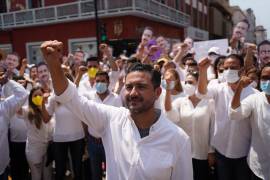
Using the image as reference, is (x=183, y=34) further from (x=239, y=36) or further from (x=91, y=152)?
(x=91, y=152)

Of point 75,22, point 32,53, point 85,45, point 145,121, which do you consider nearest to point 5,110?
point 145,121

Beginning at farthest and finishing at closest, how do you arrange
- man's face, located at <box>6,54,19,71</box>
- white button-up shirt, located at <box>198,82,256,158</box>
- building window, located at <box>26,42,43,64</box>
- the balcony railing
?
building window, located at <box>26,42,43,64</box> < the balcony railing < man's face, located at <box>6,54,19,71</box> < white button-up shirt, located at <box>198,82,256,158</box>

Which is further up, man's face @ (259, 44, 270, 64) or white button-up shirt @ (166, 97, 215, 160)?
man's face @ (259, 44, 270, 64)

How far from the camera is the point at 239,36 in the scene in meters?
5.73

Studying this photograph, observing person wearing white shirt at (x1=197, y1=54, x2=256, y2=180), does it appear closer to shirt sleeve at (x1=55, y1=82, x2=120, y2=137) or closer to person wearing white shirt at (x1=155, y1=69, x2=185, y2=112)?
person wearing white shirt at (x1=155, y1=69, x2=185, y2=112)

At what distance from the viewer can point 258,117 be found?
10.6 ft

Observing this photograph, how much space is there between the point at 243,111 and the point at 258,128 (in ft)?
0.72

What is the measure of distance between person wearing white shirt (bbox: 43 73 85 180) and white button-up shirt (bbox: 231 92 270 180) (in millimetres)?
2252

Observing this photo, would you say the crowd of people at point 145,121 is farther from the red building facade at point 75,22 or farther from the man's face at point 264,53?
the red building facade at point 75,22

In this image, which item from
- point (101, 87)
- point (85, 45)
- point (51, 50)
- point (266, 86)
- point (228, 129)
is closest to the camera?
point (51, 50)

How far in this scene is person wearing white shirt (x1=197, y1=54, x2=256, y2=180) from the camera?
3.50 m

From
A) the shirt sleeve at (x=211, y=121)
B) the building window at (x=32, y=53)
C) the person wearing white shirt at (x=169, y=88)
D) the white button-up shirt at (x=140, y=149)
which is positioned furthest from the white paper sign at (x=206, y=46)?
the building window at (x=32, y=53)

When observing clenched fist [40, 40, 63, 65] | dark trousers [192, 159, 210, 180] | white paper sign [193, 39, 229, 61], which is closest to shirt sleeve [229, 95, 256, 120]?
dark trousers [192, 159, 210, 180]

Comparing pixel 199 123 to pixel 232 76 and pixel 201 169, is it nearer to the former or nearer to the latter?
pixel 201 169
